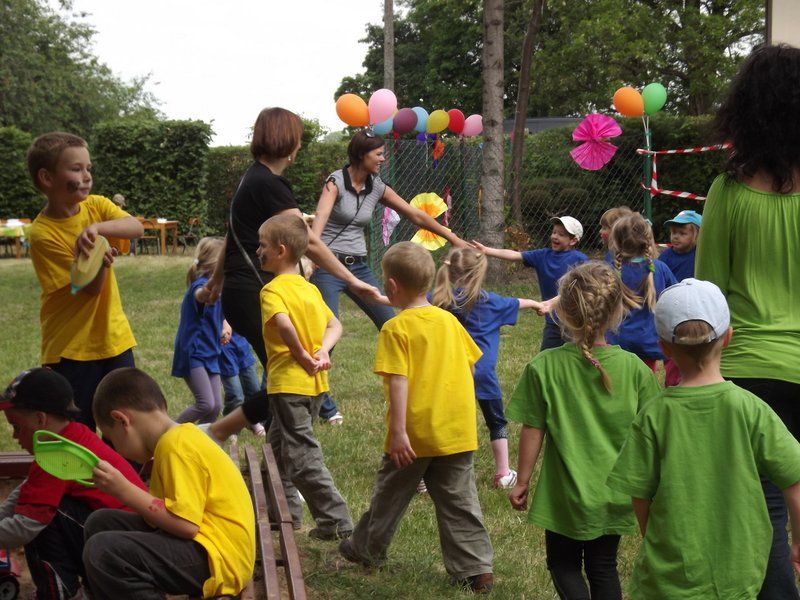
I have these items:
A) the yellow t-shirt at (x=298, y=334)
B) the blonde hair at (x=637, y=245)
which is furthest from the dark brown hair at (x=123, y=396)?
the blonde hair at (x=637, y=245)

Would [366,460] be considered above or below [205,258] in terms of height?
below

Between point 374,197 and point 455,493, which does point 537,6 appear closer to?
point 374,197

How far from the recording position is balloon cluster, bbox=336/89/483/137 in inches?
533

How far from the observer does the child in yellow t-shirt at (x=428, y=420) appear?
402 centimetres

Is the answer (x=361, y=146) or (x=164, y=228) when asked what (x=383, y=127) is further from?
(x=164, y=228)

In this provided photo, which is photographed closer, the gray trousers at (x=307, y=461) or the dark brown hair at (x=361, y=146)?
the gray trousers at (x=307, y=461)

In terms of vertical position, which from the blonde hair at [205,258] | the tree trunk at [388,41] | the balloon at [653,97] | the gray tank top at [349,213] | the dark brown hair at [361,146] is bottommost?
the blonde hair at [205,258]

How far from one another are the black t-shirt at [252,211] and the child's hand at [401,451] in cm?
119

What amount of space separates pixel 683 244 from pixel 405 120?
868cm

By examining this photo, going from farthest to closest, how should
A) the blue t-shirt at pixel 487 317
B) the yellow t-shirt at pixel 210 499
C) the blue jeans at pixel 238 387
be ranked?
the blue jeans at pixel 238 387 → the blue t-shirt at pixel 487 317 → the yellow t-shirt at pixel 210 499

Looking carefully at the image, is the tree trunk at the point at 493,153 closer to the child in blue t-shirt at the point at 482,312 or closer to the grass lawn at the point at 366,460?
the grass lawn at the point at 366,460

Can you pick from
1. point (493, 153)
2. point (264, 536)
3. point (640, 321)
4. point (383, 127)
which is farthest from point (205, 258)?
point (493, 153)

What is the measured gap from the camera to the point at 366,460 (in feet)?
20.2

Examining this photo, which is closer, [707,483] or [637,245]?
[707,483]
